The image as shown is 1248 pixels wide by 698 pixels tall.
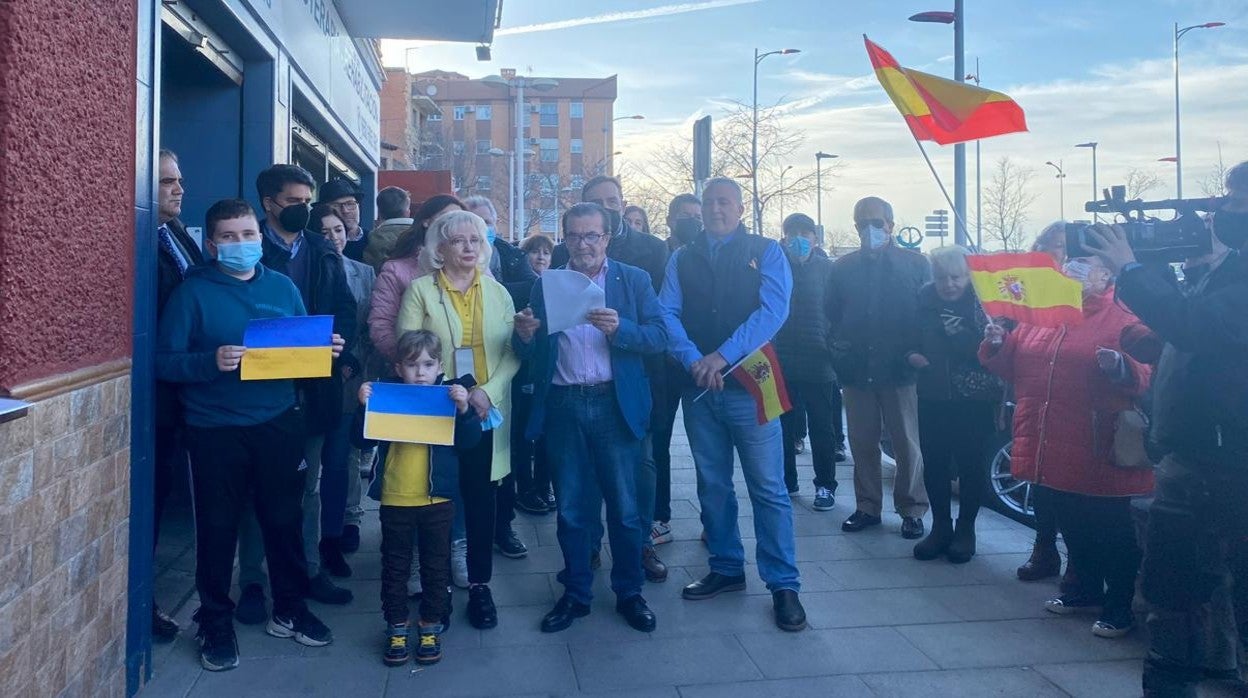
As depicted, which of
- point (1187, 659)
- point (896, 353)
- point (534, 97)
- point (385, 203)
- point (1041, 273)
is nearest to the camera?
point (1187, 659)

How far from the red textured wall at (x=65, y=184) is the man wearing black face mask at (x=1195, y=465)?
3.48 meters

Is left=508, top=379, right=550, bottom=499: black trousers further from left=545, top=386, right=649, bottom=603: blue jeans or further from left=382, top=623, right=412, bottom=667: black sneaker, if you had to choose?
left=382, top=623, right=412, bottom=667: black sneaker

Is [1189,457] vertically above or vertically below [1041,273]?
below

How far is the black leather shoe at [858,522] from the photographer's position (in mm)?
6355

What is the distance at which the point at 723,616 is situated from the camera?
15.7ft

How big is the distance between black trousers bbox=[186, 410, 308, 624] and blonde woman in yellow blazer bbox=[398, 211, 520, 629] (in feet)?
2.44

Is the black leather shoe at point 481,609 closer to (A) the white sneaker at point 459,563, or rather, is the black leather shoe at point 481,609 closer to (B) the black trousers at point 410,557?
(B) the black trousers at point 410,557

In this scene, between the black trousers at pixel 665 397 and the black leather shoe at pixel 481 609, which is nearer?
the black leather shoe at pixel 481 609

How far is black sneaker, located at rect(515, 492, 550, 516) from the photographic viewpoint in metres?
6.95

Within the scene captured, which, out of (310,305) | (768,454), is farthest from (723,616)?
(310,305)

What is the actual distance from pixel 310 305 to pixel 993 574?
3960mm

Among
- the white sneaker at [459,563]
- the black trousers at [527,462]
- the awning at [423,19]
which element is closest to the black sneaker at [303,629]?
the white sneaker at [459,563]

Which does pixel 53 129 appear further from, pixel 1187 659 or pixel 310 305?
pixel 1187 659

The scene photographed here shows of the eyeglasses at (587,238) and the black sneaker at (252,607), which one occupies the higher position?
the eyeglasses at (587,238)
